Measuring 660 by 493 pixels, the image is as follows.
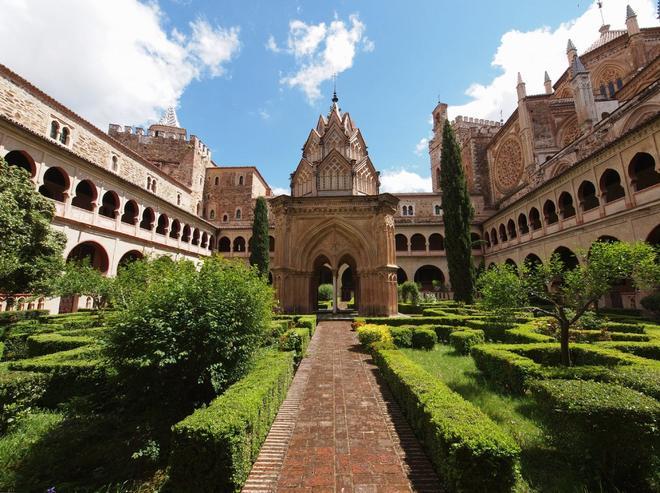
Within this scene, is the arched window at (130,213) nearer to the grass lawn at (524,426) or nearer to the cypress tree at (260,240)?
the cypress tree at (260,240)

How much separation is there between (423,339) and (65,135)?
26755 mm

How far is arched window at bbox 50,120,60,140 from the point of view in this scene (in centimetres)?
1991

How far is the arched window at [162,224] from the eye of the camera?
27.6m

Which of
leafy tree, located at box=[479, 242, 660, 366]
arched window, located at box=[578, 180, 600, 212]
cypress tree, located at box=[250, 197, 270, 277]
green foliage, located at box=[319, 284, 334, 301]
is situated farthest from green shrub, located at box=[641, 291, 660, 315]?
green foliage, located at box=[319, 284, 334, 301]

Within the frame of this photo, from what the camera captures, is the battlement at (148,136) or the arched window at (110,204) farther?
the battlement at (148,136)

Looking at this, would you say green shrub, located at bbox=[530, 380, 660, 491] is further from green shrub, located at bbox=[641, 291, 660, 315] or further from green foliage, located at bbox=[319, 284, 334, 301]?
green foliage, located at bbox=[319, 284, 334, 301]

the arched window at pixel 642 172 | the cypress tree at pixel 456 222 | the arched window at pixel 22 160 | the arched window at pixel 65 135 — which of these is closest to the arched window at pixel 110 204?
the arched window at pixel 65 135

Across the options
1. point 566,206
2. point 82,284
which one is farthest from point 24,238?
point 566,206

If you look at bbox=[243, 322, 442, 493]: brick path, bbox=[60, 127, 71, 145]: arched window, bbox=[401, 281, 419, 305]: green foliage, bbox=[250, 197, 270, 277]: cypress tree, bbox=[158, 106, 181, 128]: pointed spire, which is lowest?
bbox=[243, 322, 442, 493]: brick path

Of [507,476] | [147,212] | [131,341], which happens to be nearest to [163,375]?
[131,341]

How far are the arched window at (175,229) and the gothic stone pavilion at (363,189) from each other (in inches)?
8.6

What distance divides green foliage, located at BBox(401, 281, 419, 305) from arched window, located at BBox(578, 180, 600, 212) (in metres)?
13.2

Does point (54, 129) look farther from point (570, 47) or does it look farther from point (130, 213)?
point (570, 47)

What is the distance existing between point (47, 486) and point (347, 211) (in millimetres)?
16014
